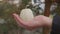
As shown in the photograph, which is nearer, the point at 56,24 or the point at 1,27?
the point at 56,24

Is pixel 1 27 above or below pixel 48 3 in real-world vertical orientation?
below

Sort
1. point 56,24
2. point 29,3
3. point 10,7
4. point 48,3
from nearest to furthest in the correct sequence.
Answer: point 56,24
point 48,3
point 10,7
point 29,3

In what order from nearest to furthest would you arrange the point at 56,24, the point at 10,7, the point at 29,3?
the point at 56,24, the point at 10,7, the point at 29,3

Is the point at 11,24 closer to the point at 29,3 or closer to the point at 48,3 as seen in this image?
the point at 29,3

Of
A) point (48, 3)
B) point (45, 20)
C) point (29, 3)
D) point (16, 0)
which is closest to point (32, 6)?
point (29, 3)

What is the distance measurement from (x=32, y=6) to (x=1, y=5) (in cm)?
27

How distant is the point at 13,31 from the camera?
119cm

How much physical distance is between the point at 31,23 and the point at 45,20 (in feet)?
0.15

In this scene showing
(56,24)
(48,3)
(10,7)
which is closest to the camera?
(56,24)

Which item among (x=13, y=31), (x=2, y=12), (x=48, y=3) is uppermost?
(x=48, y=3)

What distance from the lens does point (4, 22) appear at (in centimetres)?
118

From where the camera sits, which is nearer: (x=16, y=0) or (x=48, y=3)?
(x=48, y=3)

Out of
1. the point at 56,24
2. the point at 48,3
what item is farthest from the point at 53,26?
the point at 48,3

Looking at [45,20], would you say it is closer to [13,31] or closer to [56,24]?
[56,24]
